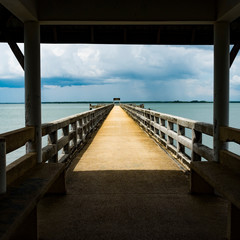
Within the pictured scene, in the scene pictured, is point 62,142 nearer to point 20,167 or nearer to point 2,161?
point 20,167

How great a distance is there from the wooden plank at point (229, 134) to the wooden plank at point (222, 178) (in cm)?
41

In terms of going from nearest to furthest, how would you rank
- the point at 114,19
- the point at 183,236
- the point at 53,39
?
the point at 183,236, the point at 114,19, the point at 53,39

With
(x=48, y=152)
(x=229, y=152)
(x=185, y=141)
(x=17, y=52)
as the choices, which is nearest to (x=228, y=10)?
(x=229, y=152)

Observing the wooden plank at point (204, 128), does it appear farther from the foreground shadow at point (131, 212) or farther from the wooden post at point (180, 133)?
the wooden post at point (180, 133)

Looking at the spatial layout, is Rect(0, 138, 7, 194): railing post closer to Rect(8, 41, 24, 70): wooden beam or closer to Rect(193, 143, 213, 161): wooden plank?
Rect(8, 41, 24, 70): wooden beam

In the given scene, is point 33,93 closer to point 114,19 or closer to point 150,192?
point 114,19

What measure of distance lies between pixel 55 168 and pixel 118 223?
123 cm

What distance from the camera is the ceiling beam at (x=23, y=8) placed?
3.76m

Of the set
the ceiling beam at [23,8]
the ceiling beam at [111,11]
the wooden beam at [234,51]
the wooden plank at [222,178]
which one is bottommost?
the wooden plank at [222,178]

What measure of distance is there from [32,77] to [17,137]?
1.26 metres

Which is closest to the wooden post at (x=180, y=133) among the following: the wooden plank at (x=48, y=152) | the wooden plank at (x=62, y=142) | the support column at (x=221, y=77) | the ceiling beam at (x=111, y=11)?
the support column at (x=221, y=77)

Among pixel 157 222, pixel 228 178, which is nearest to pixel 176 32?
pixel 228 178

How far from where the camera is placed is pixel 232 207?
A: 302cm

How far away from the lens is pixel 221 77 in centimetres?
466
